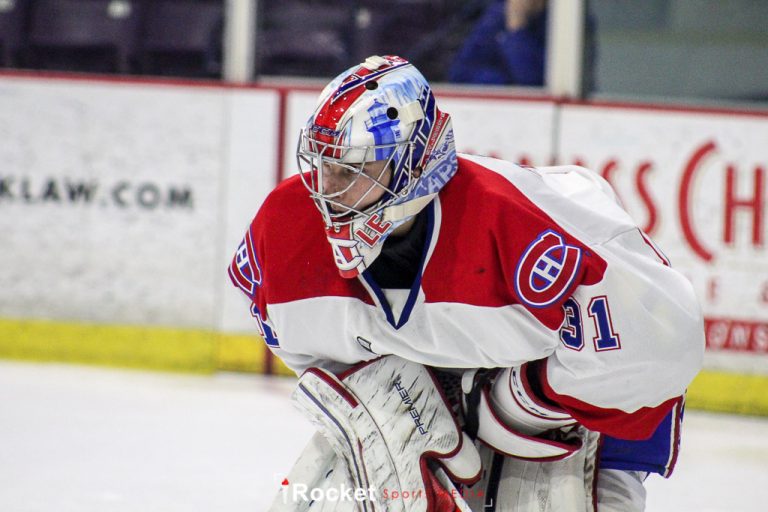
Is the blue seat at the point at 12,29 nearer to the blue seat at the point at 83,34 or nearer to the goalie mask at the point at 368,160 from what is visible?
the blue seat at the point at 83,34

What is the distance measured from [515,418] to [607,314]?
30 centimetres

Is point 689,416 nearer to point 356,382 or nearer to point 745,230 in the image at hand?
point 745,230

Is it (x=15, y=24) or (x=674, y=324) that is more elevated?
(x=15, y=24)

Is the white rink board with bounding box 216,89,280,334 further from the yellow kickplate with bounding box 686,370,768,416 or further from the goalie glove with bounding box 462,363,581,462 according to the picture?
the goalie glove with bounding box 462,363,581,462

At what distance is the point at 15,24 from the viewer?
170 inches

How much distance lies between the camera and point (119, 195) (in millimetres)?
4086

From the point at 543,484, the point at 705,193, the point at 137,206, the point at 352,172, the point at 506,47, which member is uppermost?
the point at 506,47

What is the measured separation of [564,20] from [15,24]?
222 cm

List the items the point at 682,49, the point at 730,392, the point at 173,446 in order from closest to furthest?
the point at 173,446, the point at 730,392, the point at 682,49

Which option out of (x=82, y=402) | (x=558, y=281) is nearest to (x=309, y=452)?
(x=558, y=281)

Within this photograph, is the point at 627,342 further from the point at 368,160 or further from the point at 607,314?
the point at 368,160

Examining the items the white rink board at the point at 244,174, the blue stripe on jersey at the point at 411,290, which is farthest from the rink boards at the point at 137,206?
the blue stripe on jersey at the point at 411,290

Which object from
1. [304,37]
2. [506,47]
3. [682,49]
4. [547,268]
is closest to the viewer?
[547,268]

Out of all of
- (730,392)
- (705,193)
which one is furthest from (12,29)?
(730,392)
